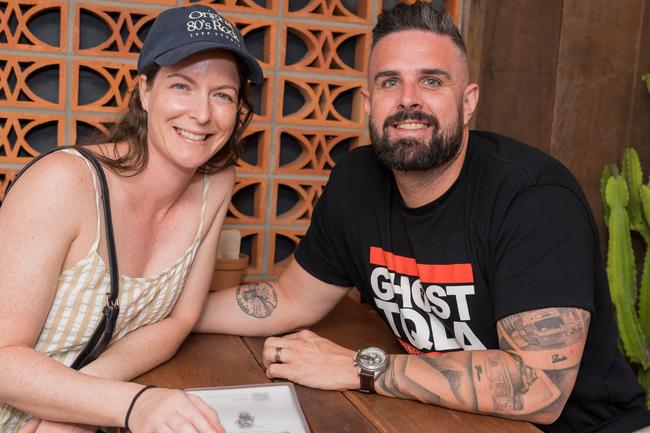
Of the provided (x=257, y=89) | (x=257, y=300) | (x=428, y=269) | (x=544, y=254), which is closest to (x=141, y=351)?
(x=257, y=300)

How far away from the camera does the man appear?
1313 millimetres

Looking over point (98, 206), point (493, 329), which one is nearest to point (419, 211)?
point (493, 329)

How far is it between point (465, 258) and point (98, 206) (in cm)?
73

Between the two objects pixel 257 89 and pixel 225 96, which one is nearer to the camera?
pixel 225 96

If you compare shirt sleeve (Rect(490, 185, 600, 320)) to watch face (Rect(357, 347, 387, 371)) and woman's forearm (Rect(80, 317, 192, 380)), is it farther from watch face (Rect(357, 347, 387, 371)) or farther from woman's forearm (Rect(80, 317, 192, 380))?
woman's forearm (Rect(80, 317, 192, 380))

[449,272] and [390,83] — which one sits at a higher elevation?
[390,83]

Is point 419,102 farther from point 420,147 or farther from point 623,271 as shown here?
point 623,271

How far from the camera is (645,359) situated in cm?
239

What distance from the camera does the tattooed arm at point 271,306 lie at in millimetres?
1753

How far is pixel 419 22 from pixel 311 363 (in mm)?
780

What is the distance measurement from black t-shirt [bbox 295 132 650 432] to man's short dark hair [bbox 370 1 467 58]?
255 mm

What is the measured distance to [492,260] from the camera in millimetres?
1424

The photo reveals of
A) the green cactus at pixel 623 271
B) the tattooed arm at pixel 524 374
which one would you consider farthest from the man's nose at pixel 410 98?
the green cactus at pixel 623 271

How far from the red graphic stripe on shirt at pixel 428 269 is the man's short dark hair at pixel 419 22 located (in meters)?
0.50
